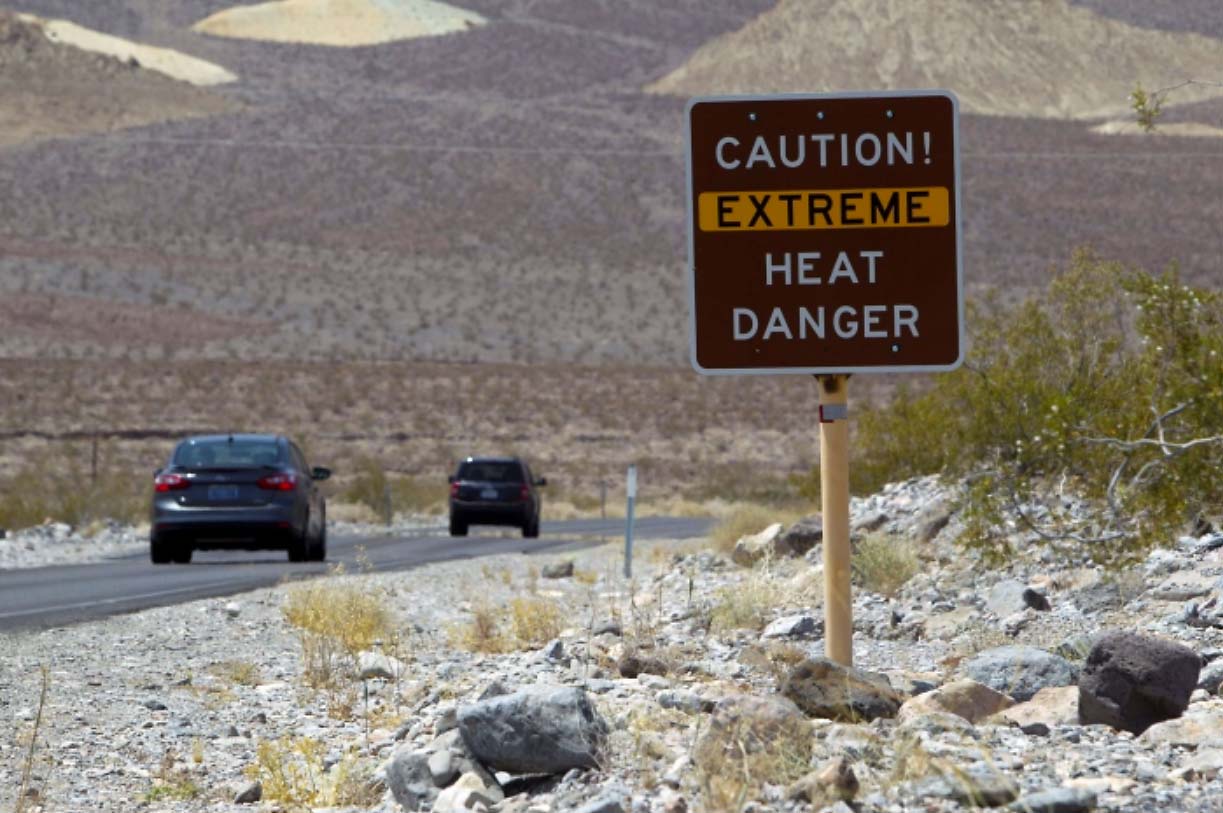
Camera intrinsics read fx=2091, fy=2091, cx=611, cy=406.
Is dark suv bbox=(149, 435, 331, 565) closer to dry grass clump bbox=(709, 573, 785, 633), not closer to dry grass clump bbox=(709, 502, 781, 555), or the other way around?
dry grass clump bbox=(709, 502, 781, 555)

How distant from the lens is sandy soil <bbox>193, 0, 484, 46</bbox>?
6161 inches

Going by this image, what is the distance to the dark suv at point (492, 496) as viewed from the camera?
138 ft

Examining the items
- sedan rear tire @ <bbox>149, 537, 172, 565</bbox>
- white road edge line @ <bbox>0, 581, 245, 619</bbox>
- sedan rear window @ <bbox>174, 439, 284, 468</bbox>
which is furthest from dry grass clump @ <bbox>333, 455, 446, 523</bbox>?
white road edge line @ <bbox>0, 581, 245, 619</bbox>

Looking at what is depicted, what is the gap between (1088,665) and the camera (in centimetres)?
862

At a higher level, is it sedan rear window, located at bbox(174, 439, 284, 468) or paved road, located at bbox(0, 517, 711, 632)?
sedan rear window, located at bbox(174, 439, 284, 468)

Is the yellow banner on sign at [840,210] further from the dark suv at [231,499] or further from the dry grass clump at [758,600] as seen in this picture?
the dark suv at [231,499]

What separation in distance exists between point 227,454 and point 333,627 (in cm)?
1253

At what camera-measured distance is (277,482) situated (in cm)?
2638

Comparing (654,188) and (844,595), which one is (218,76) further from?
(844,595)

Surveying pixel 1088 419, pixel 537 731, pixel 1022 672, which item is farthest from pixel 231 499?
pixel 537 731

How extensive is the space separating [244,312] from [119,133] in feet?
77.1

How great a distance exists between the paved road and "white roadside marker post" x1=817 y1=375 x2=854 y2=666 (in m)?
9.72

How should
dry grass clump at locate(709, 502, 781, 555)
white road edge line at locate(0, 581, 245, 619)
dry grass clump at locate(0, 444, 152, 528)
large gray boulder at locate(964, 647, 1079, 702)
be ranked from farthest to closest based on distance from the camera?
dry grass clump at locate(0, 444, 152, 528), dry grass clump at locate(709, 502, 781, 555), white road edge line at locate(0, 581, 245, 619), large gray boulder at locate(964, 647, 1079, 702)

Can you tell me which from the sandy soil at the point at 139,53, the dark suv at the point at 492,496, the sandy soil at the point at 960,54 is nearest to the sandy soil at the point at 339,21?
the sandy soil at the point at 139,53
